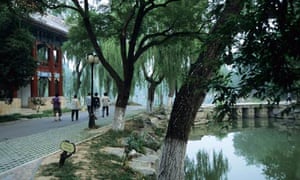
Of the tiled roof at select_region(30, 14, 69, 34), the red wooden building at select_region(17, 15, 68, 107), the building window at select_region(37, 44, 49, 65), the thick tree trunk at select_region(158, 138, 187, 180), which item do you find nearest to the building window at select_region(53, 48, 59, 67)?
the red wooden building at select_region(17, 15, 68, 107)

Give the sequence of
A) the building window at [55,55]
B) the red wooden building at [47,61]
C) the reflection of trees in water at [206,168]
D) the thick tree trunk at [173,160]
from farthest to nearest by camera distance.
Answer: the building window at [55,55], the red wooden building at [47,61], the reflection of trees in water at [206,168], the thick tree trunk at [173,160]

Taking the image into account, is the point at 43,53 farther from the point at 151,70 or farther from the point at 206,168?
the point at 206,168

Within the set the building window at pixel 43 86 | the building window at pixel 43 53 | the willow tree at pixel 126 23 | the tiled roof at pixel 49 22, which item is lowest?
the building window at pixel 43 86

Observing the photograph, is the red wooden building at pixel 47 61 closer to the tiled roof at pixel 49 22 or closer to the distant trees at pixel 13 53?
the tiled roof at pixel 49 22

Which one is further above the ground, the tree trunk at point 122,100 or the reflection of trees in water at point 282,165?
the tree trunk at point 122,100

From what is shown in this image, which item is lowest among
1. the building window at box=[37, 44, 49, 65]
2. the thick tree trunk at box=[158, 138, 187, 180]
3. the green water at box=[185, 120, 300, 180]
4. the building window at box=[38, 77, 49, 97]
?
the green water at box=[185, 120, 300, 180]

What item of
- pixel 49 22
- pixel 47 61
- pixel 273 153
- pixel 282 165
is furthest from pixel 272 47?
pixel 47 61

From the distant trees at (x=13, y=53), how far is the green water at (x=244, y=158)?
8608 millimetres

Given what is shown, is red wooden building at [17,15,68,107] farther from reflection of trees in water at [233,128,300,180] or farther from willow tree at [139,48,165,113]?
reflection of trees in water at [233,128,300,180]

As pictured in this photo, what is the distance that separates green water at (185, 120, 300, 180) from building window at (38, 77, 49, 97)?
1269 cm

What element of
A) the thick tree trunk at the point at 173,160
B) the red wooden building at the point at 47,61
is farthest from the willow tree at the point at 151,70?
the thick tree trunk at the point at 173,160

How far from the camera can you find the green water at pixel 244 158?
36.3 feet

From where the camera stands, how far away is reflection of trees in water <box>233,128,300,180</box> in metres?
11.3

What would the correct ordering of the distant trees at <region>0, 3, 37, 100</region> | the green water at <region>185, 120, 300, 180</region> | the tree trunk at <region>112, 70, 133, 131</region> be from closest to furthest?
the green water at <region>185, 120, 300, 180</region> → the tree trunk at <region>112, 70, 133, 131</region> → the distant trees at <region>0, 3, 37, 100</region>
